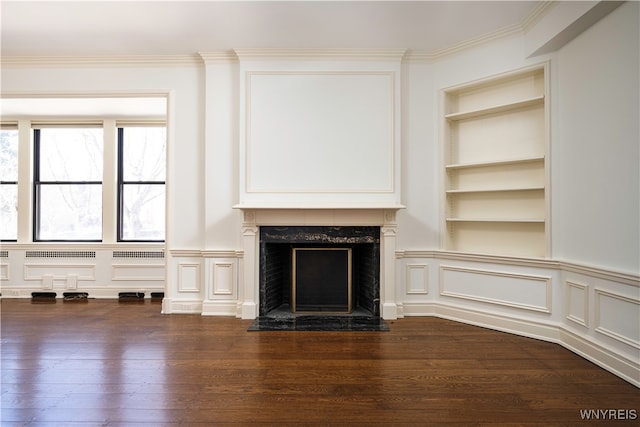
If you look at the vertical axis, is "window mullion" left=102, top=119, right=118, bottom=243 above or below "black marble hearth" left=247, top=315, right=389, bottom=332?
above

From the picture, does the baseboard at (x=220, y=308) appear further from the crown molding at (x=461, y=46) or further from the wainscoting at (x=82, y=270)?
the crown molding at (x=461, y=46)

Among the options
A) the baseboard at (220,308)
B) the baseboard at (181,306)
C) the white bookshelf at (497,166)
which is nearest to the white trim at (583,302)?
the white bookshelf at (497,166)

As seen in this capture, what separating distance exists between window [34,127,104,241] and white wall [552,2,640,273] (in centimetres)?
595

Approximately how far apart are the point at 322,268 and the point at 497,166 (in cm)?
A: 226

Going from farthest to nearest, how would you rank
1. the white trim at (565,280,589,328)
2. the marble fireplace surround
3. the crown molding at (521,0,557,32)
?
the marble fireplace surround < the crown molding at (521,0,557,32) < the white trim at (565,280,589,328)

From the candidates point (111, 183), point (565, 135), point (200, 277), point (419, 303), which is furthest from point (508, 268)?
point (111, 183)

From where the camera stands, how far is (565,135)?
3494mm

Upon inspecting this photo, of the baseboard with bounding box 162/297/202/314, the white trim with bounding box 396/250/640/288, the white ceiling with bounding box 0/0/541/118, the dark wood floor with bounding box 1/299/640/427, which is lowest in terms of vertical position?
the dark wood floor with bounding box 1/299/640/427

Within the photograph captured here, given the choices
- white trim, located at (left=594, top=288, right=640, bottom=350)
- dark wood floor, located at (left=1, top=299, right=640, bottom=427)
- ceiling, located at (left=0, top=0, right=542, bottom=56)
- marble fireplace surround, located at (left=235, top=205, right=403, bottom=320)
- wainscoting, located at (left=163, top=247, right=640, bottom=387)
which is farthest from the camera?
marble fireplace surround, located at (left=235, top=205, right=403, bottom=320)

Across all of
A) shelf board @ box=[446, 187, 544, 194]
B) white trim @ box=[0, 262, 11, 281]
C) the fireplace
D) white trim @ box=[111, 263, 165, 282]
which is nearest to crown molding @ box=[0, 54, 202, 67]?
the fireplace

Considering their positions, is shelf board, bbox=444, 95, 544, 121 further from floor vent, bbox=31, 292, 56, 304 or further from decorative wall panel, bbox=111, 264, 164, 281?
floor vent, bbox=31, 292, 56, 304

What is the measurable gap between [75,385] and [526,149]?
444cm

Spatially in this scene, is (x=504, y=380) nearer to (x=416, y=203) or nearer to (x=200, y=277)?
(x=416, y=203)

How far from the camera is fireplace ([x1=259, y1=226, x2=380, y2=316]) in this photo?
4359 millimetres
